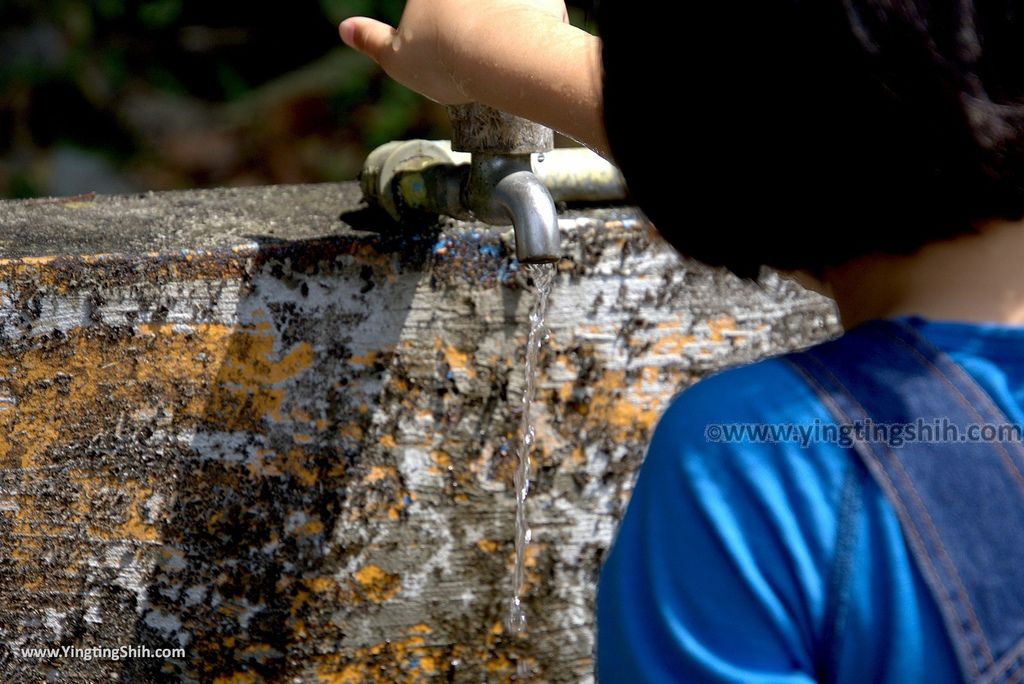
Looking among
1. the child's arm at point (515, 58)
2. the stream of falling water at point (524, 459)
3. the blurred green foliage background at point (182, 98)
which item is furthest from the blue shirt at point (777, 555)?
the blurred green foliage background at point (182, 98)

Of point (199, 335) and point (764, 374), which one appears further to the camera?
point (199, 335)

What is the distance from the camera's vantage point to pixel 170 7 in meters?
2.67

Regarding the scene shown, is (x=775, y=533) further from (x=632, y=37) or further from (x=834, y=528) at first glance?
(x=632, y=37)

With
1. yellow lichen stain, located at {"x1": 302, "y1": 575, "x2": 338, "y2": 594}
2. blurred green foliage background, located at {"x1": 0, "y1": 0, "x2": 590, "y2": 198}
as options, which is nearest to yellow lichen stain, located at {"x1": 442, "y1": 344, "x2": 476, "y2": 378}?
yellow lichen stain, located at {"x1": 302, "y1": 575, "x2": 338, "y2": 594}

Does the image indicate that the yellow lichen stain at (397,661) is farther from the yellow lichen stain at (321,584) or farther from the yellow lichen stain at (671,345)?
the yellow lichen stain at (671,345)

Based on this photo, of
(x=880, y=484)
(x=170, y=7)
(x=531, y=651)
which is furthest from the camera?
(x=170, y=7)

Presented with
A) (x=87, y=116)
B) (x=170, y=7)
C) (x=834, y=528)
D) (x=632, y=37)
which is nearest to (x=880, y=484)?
(x=834, y=528)

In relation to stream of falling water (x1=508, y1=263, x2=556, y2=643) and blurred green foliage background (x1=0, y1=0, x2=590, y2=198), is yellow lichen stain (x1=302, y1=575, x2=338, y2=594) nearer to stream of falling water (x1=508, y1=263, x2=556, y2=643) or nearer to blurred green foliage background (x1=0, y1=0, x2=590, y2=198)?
stream of falling water (x1=508, y1=263, x2=556, y2=643)

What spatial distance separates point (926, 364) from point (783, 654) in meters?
0.15

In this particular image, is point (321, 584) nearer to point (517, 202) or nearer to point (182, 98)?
point (517, 202)

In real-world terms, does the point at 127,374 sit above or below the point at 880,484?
below

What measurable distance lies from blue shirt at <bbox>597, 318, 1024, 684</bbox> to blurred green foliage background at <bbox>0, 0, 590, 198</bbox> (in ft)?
7.55

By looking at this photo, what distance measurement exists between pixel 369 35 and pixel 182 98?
91.1 inches

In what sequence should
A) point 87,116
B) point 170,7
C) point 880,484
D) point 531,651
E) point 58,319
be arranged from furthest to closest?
point 87,116 < point 170,7 < point 531,651 < point 58,319 < point 880,484
